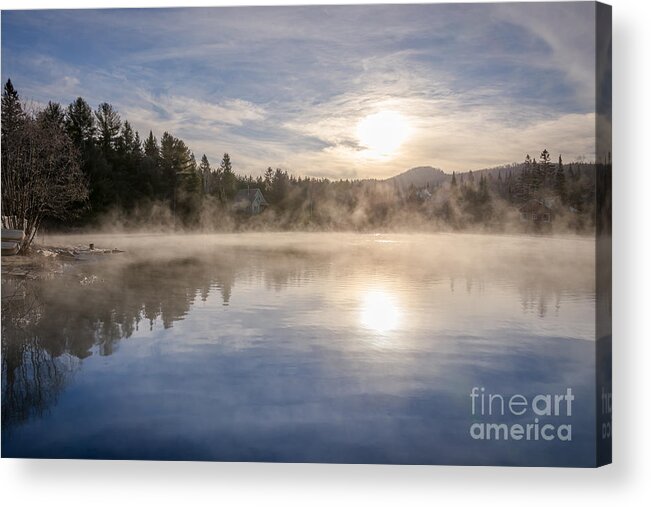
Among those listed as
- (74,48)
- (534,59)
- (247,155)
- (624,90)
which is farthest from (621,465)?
(74,48)

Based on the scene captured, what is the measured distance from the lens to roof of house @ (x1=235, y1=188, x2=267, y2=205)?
6.18m

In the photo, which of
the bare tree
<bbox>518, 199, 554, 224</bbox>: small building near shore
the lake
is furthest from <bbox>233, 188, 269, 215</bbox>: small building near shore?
<bbox>518, 199, 554, 224</bbox>: small building near shore

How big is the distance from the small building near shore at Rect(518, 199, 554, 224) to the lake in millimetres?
203

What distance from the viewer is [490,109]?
19.2ft

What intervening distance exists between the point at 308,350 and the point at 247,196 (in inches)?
65.4

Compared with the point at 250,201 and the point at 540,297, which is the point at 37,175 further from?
the point at 540,297

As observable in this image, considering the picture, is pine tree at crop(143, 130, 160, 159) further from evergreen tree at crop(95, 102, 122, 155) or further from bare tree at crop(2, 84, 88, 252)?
bare tree at crop(2, 84, 88, 252)

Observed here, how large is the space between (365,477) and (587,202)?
10.6ft

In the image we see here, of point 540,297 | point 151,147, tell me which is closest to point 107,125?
point 151,147

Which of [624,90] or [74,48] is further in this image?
[74,48]

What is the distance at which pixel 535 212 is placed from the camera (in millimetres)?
5949

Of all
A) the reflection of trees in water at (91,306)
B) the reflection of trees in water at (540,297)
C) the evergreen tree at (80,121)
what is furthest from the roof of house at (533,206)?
the evergreen tree at (80,121)

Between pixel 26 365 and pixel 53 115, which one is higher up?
pixel 53 115

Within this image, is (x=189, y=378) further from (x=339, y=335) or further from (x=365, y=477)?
(x=365, y=477)
